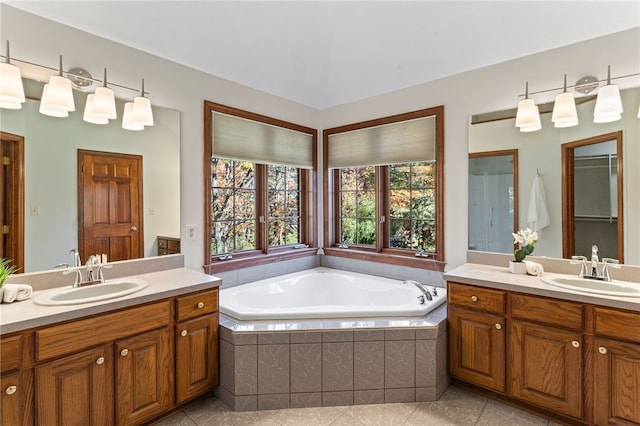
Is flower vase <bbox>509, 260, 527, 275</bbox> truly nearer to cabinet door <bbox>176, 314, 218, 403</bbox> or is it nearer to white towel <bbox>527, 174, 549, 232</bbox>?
white towel <bbox>527, 174, 549, 232</bbox>

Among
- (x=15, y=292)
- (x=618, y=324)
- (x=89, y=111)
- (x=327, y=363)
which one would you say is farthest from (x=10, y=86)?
(x=618, y=324)

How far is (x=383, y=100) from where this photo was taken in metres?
3.30

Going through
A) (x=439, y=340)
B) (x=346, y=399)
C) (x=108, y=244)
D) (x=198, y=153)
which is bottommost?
(x=346, y=399)

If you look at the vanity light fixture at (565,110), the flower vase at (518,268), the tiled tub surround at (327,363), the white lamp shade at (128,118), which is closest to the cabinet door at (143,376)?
the tiled tub surround at (327,363)

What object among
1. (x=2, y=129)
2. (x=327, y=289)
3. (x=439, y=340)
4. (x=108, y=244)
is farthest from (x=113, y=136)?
(x=439, y=340)

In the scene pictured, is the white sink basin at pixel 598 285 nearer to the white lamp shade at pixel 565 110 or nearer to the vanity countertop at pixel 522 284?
the vanity countertop at pixel 522 284

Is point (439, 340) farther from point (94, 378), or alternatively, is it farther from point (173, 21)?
point (173, 21)

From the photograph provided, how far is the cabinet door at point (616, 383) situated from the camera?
5.54 feet

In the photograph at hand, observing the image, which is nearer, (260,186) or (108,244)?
(108,244)

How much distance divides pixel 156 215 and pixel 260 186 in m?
1.14

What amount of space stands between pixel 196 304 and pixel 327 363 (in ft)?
3.10

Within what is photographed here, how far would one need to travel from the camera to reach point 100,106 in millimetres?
2078

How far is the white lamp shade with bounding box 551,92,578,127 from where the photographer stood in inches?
88.1

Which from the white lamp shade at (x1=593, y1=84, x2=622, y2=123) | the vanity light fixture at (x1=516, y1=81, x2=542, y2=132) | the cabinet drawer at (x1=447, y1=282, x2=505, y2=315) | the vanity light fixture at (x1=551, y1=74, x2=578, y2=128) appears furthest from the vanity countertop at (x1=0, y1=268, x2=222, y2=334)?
the white lamp shade at (x1=593, y1=84, x2=622, y2=123)
